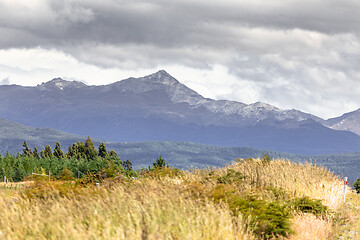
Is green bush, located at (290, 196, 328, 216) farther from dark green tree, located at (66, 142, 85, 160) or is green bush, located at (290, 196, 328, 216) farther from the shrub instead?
dark green tree, located at (66, 142, 85, 160)

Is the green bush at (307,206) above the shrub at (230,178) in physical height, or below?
below

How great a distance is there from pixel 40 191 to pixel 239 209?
7.45m

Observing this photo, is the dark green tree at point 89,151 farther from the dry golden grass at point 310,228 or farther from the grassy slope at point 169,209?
the dry golden grass at point 310,228

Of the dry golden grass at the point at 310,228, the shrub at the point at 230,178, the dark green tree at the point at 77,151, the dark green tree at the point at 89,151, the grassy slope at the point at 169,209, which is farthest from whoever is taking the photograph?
the dark green tree at the point at 89,151

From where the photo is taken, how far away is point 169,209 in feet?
39.8

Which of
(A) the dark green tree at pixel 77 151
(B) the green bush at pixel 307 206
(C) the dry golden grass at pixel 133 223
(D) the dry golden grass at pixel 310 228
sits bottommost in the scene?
(A) the dark green tree at pixel 77 151

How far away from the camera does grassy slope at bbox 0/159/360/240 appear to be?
1091 centimetres

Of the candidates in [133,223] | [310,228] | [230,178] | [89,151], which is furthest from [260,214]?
[89,151]

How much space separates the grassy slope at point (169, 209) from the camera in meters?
10.9

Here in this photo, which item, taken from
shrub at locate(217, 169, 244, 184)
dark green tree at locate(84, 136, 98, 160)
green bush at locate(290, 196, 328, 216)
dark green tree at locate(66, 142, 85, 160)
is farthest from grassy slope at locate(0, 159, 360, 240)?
dark green tree at locate(84, 136, 98, 160)

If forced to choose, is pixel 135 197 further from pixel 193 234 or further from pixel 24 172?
pixel 24 172

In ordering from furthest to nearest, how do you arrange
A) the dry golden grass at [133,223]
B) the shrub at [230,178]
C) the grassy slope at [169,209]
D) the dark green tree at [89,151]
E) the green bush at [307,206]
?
the dark green tree at [89,151]
the shrub at [230,178]
the green bush at [307,206]
the grassy slope at [169,209]
the dry golden grass at [133,223]

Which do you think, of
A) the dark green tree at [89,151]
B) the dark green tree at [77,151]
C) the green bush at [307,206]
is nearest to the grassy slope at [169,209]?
the green bush at [307,206]

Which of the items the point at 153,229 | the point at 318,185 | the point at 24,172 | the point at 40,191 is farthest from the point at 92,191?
the point at 24,172
